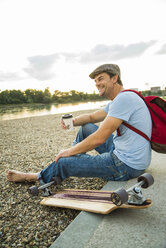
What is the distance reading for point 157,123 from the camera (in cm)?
201

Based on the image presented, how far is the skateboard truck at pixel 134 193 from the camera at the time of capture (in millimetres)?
1502

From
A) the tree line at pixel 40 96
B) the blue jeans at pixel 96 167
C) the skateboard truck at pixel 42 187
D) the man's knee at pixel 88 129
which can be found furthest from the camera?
the tree line at pixel 40 96

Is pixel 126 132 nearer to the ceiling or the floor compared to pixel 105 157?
nearer to the ceiling

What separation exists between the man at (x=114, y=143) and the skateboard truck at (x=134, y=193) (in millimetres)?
494

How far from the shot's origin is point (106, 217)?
1.77 m

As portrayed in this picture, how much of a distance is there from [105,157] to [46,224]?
104 centimetres

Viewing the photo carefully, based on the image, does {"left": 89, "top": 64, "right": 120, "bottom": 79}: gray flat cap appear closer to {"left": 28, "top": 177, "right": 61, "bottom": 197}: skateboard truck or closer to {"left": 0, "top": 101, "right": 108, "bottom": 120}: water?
{"left": 28, "top": 177, "right": 61, "bottom": 197}: skateboard truck

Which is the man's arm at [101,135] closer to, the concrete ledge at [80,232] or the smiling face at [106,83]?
the smiling face at [106,83]

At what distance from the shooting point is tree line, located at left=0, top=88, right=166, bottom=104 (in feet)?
260

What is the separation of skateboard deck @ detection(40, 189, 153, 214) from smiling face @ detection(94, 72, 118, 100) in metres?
1.24

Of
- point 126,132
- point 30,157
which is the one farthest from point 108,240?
point 30,157

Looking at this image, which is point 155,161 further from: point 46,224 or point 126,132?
point 46,224

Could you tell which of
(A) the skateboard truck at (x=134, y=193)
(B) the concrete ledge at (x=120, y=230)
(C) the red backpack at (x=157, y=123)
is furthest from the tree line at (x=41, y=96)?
(A) the skateboard truck at (x=134, y=193)

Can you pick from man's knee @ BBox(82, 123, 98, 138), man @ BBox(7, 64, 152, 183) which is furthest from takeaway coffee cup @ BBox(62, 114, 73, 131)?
man @ BBox(7, 64, 152, 183)
